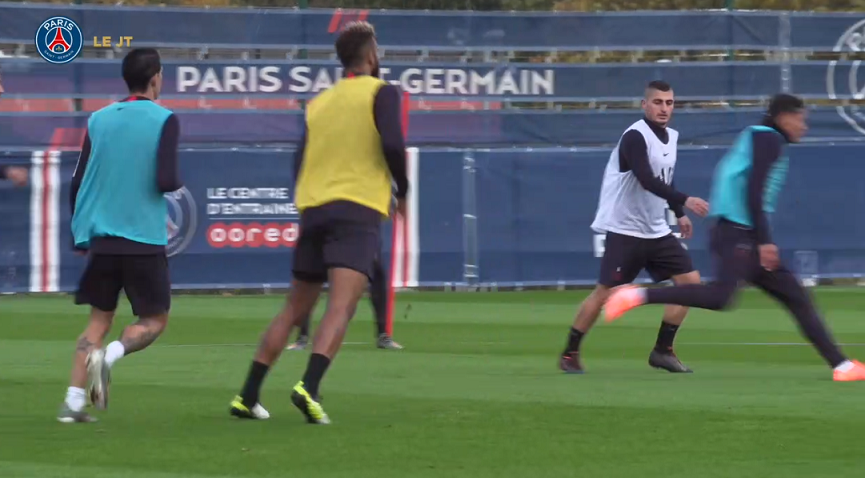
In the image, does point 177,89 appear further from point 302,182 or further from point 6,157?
point 302,182

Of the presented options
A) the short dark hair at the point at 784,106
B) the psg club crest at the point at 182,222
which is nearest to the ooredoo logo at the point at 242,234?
the psg club crest at the point at 182,222

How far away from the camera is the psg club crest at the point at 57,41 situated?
23.0m

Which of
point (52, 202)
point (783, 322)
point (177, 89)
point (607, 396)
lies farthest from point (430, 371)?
point (177, 89)

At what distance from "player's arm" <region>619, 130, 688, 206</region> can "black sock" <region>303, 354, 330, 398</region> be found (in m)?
3.43

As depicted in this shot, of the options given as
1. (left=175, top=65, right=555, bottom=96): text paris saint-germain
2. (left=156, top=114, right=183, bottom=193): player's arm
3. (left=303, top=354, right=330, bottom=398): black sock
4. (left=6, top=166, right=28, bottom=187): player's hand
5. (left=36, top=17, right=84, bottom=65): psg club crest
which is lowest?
(left=303, top=354, right=330, bottom=398): black sock

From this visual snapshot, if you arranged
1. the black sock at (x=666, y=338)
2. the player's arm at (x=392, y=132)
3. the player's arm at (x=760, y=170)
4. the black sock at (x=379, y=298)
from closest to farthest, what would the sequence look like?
the player's arm at (x=392, y=132)
the player's arm at (x=760, y=170)
the black sock at (x=666, y=338)
the black sock at (x=379, y=298)

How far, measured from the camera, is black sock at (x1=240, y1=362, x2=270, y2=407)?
8342mm

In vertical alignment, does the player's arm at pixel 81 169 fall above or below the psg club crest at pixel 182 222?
above

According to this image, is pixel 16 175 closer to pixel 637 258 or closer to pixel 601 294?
pixel 601 294

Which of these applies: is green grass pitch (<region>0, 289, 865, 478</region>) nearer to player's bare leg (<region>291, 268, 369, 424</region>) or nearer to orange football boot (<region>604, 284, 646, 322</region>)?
player's bare leg (<region>291, 268, 369, 424</region>)

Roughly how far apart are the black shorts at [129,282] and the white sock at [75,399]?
41cm

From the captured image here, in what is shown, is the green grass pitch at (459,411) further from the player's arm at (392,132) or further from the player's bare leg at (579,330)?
the player's arm at (392,132)

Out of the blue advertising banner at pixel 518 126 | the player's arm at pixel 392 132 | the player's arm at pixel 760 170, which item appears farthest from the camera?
the blue advertising banner at pixel 518 126

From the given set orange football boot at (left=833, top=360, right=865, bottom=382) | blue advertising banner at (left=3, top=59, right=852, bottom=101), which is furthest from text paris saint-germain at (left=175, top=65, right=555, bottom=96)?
orange football boot at (left=833, top=360, right=865, bottom=382)
